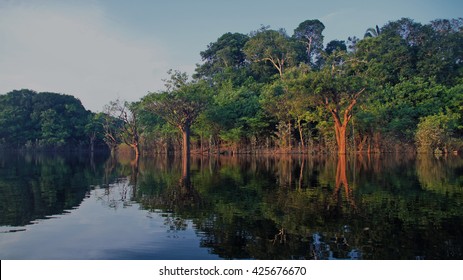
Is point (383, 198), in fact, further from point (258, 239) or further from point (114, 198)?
point (114, 198)

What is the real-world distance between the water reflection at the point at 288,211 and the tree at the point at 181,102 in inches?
935

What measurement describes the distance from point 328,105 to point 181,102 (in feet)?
48.5

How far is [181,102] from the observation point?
4162 centimetres

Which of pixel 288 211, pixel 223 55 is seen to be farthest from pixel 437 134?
pixel 223 55

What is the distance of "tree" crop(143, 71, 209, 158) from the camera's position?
4162 cm

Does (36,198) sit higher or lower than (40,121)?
lower

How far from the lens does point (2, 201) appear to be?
13.1 m

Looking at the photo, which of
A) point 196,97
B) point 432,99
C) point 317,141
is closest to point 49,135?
point 196,97

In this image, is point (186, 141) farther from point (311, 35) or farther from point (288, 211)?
point (311, 35)

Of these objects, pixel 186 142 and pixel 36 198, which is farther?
pixel 186 142

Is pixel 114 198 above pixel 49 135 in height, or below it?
below

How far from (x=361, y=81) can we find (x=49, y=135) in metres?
57.0

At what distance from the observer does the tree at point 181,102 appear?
41625 millimetres

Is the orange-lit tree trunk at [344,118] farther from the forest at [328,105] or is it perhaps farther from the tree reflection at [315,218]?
the tree reflection at [315,218]
